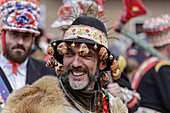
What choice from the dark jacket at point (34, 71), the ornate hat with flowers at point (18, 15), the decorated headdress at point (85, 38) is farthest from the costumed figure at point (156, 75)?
the ornate hat with flowers at point (18, 15)

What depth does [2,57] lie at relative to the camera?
3633mm

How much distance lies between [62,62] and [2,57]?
3.27 feet

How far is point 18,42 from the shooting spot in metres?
3.55

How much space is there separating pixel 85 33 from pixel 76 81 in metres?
0.47

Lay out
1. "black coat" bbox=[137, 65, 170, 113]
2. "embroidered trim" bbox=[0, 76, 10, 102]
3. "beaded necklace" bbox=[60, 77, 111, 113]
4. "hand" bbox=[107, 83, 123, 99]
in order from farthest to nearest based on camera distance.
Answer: "black coat" bbox=[137, 65, 170, 113] < "hand" bbox=[107, 83, 123, 99] < "embroidered trim" bbox=[0, 76, 10, 102] < "beaded necklace" bbox=[60, 77, 111, 113]

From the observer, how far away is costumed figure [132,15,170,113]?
488 centimetres

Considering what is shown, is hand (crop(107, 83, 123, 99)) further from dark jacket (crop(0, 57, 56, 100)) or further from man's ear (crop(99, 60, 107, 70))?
dark jacket (crop(0, 57, 56, 100))

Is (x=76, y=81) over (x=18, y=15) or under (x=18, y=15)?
under

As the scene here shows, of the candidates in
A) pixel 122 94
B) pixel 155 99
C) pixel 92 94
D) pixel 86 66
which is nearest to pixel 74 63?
pixel 86 66

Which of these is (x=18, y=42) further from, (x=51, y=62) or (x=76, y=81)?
(x=76, y=81)

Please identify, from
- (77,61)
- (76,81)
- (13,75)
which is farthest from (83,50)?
(13,75)

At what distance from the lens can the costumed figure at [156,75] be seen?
488 cm

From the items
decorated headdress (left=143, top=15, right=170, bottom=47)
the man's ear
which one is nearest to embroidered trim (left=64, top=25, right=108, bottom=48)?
the man's ear

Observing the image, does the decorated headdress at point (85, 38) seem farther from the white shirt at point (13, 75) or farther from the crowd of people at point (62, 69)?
the white shirt at point (13, 75)
